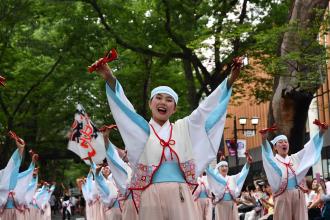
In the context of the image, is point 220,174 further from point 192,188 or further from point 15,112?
point 15,112

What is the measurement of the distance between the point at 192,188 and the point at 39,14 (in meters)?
17.5

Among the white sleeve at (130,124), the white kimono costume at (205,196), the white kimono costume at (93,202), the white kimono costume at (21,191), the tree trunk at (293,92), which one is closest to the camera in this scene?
the white sleeve at (130,124)

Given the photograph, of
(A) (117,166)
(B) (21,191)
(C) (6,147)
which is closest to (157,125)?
(A) (117,166)

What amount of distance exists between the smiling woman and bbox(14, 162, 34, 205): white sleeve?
7.61 metres

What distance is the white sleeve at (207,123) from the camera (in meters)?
6.12

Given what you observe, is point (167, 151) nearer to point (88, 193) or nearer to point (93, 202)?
point (93, 202)

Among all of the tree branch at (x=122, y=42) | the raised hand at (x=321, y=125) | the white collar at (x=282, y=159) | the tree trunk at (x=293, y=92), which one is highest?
the tree branch at (x=122, y=42)

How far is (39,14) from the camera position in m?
22.5

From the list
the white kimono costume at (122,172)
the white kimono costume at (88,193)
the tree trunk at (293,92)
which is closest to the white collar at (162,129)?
the white kimono costume at (122,172)

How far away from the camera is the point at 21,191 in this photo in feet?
44.0

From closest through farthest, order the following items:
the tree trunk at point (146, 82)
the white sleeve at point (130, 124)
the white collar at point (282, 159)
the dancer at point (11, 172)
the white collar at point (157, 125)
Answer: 1. the white sleeve at point (130, 124)
2. the white collar at point (157, 125)
3. the dancer at point (11, 172)
4. the white collar at point (282, 159)
5. the tree trunk at point (146, 82)

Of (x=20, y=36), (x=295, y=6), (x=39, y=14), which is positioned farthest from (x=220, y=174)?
(x=20, y=36)

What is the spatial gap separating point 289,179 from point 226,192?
3742mm

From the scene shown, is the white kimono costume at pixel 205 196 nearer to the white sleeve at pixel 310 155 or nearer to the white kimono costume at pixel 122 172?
the white sleeve at pixel 310 155
